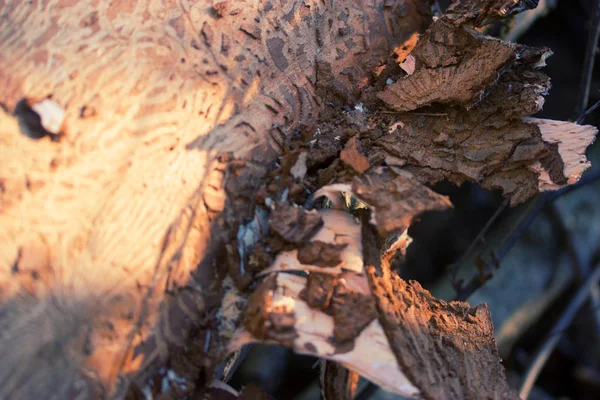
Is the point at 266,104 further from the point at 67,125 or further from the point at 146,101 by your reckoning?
the point at 67,125

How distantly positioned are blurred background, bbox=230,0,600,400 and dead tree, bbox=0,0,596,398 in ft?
3.59

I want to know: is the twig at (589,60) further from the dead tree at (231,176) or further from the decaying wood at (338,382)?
the decaying wood at (338,382)

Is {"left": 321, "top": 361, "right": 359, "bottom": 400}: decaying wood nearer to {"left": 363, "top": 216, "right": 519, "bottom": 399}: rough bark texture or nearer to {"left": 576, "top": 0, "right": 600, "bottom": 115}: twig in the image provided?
{"left": 363, "top": 216, "right": 519, "bottom": 399}: rough bark texture

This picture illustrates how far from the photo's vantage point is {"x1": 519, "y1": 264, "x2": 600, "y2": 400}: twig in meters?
2.27

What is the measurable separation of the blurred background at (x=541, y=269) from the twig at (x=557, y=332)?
0.01 metres

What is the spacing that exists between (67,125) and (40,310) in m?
0.37

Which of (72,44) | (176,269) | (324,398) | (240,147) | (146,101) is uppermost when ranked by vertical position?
(72,44)

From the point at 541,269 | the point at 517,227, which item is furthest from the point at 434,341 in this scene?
the point at 541,269

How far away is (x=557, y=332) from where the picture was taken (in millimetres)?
2357

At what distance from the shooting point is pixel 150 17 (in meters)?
1.09

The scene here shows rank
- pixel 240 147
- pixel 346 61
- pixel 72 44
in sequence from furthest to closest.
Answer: pixel 346 61
pixel 240 147
pixel 72 44

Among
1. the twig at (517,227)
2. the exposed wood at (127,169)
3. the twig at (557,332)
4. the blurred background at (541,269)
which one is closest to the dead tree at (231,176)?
the exposed wood at (127,169)

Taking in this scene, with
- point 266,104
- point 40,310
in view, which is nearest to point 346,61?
point 266,104

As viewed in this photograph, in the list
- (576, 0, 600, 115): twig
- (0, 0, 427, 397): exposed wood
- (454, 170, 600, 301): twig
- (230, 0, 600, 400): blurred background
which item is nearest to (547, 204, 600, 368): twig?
(230, 0, 600, 400): blurred background
